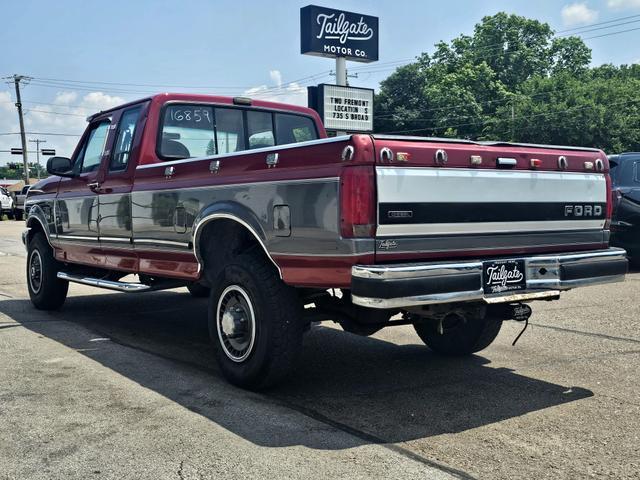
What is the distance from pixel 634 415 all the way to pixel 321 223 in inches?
86.4

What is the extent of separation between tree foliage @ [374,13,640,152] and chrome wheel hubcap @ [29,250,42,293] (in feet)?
144

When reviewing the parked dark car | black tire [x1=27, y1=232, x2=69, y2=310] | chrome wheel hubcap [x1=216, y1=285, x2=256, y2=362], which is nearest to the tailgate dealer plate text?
chrome wheel hubcap [x1=216, y1=285, x2=256, y2=362]

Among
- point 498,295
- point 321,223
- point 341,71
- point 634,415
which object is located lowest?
point 634,415

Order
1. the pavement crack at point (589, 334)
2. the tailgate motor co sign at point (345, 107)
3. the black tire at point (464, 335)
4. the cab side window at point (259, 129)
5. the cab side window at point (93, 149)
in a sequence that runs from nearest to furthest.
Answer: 1. the black tire at point (464, 335)
2. the pavement crack at point (589, 334)
3. the cab side window at point (259, 129)
4. the cab side window at point (93, 149)
5. the tailgate motor co sign at point (345, 107)

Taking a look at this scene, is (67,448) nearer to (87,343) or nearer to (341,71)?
(87,343)

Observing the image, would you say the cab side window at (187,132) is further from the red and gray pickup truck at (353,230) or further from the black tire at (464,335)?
the black tire at (464,335)

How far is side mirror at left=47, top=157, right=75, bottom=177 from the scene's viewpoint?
7.10 m

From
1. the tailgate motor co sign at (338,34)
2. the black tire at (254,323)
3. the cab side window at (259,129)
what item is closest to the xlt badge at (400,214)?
the black tire at (254,323)

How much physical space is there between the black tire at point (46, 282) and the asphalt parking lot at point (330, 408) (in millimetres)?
919

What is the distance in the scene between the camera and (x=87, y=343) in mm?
6273

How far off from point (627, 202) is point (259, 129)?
6.76 m

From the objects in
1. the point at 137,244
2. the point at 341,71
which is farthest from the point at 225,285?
the point at 341,71

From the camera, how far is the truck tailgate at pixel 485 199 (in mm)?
3979

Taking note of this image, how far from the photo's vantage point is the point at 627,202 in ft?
35.4
